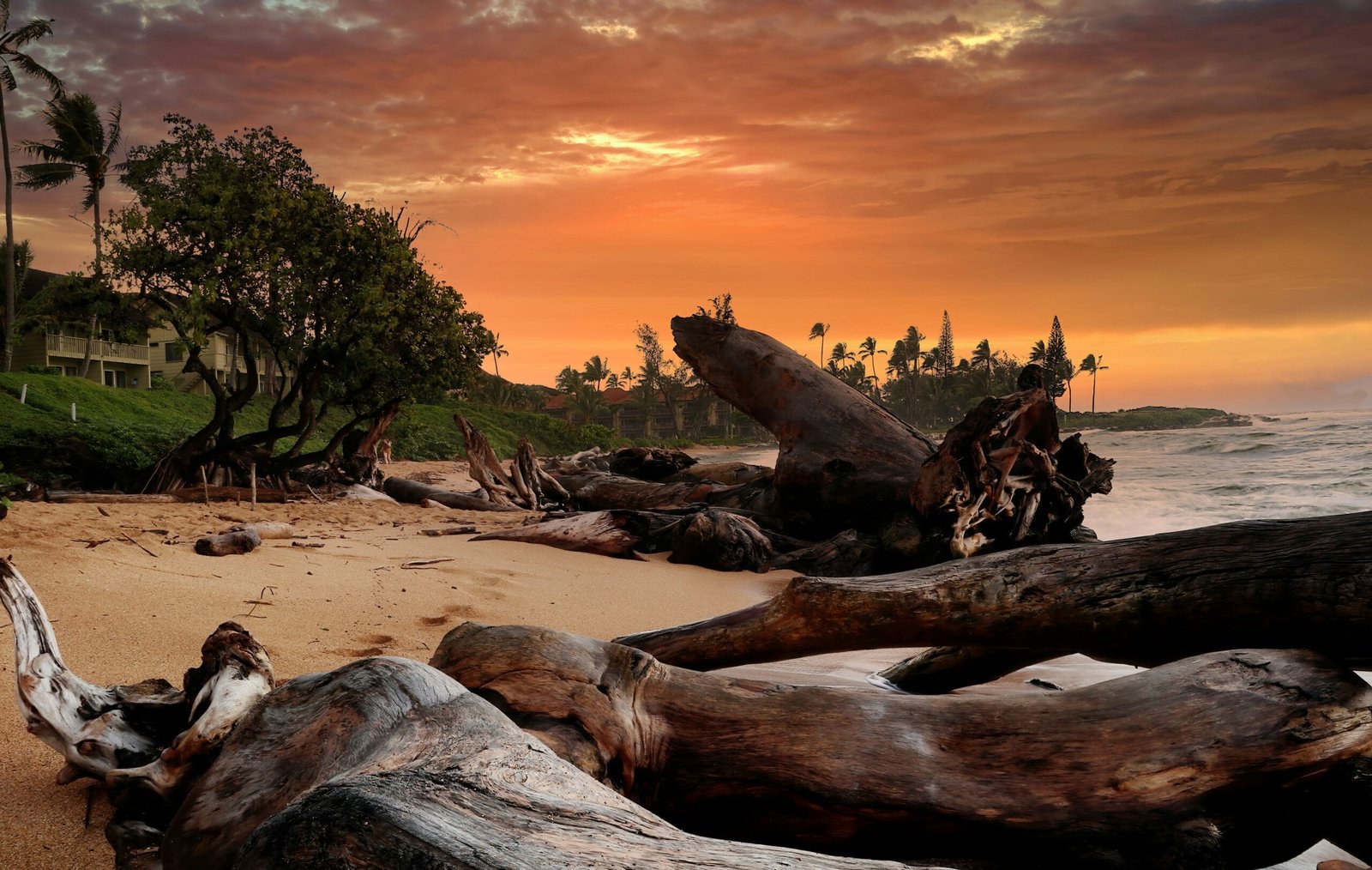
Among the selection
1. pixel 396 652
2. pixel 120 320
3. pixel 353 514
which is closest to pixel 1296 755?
pixel 396 652

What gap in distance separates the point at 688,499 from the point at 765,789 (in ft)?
30.9

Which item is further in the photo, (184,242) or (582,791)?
(184,242)

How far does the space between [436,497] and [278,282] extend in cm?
A: 418

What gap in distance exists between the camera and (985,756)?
2.38 metres

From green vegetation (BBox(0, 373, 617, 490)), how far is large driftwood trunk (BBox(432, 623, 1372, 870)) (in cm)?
1066

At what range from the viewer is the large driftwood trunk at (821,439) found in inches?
359

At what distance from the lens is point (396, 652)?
14.2 feet

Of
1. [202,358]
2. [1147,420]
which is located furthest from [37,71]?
[1147,420]

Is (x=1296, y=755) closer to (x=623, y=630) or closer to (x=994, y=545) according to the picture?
(x=623, y=630)

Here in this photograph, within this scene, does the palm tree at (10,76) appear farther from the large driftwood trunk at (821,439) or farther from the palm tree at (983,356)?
the palm tree at (983,356)

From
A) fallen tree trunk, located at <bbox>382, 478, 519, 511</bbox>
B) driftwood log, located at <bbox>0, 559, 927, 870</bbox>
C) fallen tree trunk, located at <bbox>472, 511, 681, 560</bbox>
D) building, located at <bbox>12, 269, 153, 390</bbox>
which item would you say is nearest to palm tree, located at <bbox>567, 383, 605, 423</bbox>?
building, located at <bbox>12, 269, 153, 390</bbox>

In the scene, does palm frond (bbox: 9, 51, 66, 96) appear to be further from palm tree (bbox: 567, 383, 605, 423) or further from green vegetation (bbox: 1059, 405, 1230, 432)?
green vegetation (bbox: 1059, 405, 1230, 432)

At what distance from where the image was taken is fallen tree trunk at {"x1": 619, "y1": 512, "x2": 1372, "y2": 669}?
2.62 m

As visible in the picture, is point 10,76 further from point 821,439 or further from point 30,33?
point 821,439
